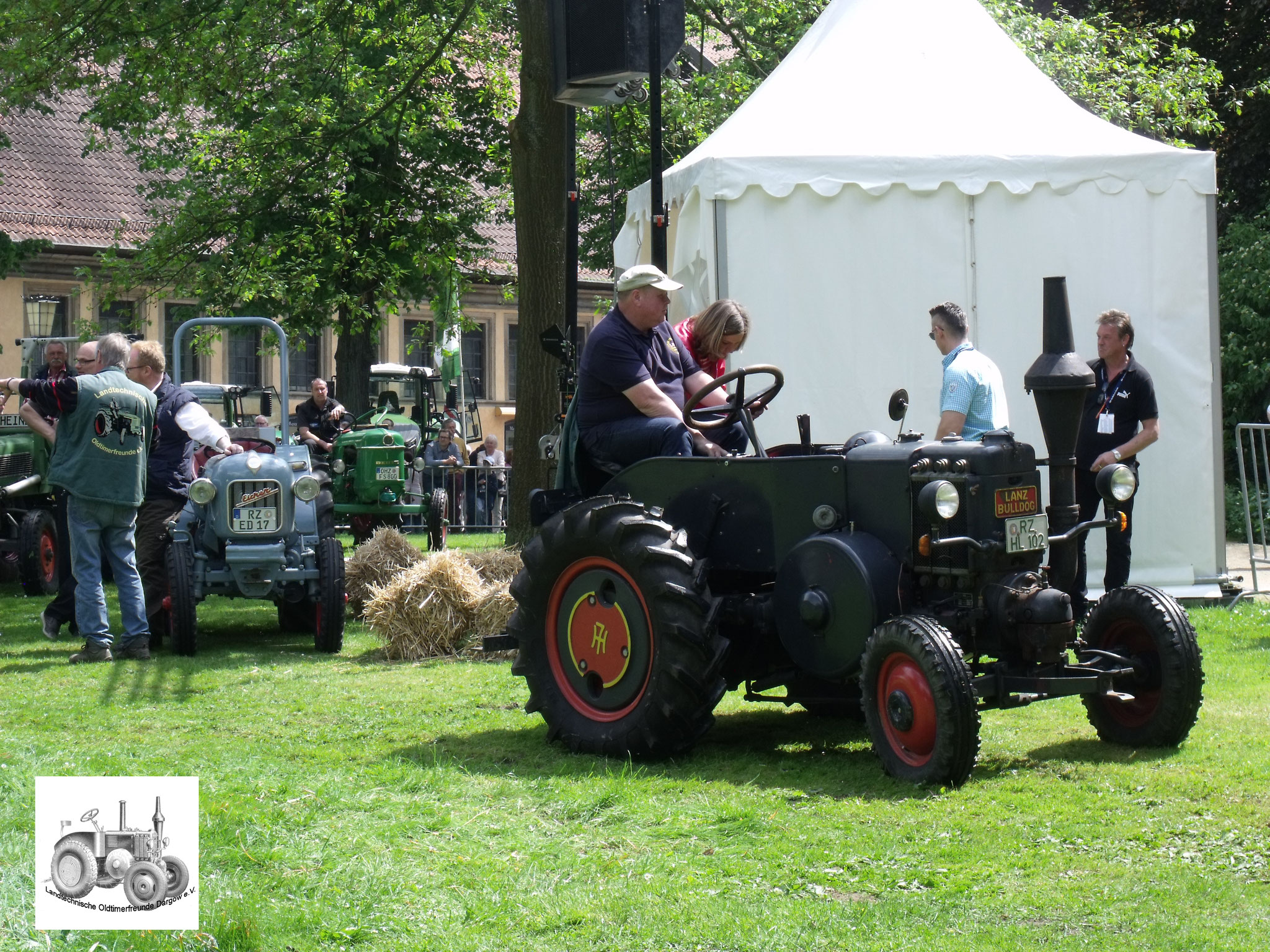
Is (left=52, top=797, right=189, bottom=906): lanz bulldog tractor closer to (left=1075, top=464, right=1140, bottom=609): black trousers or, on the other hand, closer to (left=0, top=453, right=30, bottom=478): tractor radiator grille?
(left=1075, top=464, right=1140, bottom=609): black trousers

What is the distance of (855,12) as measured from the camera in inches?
472

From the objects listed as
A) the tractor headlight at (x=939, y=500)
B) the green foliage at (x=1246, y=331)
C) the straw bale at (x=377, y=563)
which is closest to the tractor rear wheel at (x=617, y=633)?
the tractor headlight at (x=939, y=500)

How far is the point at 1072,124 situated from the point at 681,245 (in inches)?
114

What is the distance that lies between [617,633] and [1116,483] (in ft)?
6.31

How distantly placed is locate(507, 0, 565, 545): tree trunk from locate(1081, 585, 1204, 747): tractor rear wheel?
6.26m

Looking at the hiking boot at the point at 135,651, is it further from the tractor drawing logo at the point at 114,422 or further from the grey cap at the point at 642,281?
the grey cap at the point at 642,281

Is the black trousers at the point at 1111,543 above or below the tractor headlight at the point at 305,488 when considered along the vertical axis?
below

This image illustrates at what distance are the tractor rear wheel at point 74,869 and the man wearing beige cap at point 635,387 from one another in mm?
3421

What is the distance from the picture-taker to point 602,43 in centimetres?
829

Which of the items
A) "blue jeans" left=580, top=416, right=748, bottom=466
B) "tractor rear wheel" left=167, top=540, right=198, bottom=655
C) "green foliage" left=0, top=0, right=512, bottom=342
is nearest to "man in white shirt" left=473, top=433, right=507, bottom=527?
"green foliage" left=0, top=0, right=512, bottom=342

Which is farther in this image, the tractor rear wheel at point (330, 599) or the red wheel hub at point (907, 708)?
the tractor rear wheel at point (330, 599)

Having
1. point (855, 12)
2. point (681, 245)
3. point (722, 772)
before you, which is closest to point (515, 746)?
point (722, 772)

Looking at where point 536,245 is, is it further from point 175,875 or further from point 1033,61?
point 1033,61

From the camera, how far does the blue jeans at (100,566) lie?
30.2 feet
